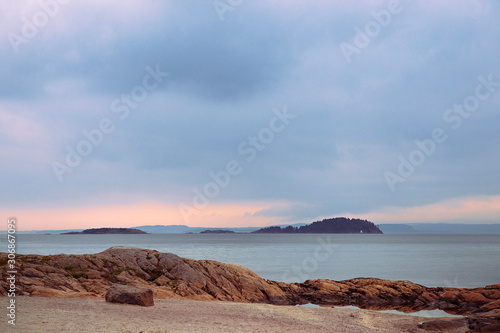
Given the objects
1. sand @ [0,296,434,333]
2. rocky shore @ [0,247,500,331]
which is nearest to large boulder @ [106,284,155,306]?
sand @ [0,296,434,333]

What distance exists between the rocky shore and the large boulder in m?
3.17

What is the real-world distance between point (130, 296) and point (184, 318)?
388cm

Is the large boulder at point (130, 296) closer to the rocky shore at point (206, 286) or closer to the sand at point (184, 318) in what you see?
the sand at point (184, 318)

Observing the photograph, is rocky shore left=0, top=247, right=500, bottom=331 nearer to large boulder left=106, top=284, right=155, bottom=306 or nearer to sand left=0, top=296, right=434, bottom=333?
large boulder left=106, top=284, right=155, bottom=306

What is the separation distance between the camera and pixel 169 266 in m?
32.6

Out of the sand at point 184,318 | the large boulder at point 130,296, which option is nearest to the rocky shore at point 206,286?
the large boulder at point 130,296

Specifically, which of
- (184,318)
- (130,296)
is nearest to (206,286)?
(130,296)

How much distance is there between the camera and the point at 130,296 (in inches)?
821

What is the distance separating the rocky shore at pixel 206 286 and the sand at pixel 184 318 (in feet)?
11.7

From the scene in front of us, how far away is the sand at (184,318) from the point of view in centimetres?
1561

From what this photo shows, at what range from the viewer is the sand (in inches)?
615

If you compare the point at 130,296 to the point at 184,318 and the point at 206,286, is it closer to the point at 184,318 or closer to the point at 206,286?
the point at 184,318

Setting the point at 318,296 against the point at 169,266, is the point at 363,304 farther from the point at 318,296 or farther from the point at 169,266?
the point at 169,266

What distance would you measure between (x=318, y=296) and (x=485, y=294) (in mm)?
14587
